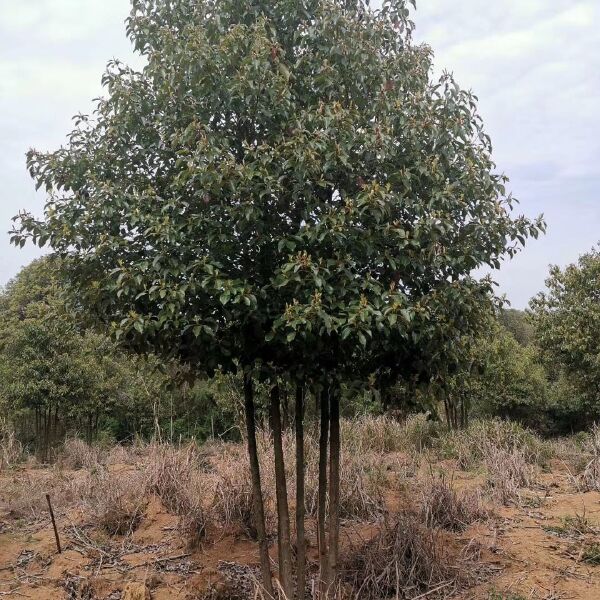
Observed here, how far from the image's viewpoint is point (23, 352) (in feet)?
51.6

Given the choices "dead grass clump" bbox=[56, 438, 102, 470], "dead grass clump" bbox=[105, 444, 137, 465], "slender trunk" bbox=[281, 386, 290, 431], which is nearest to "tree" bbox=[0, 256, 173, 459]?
"dead grass clump" bbox=[56, 438, 102, 470]

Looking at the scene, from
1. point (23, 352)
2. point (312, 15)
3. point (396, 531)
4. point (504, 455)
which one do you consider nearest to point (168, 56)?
point (312, 15)

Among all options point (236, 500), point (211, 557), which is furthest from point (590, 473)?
point (211, 557)

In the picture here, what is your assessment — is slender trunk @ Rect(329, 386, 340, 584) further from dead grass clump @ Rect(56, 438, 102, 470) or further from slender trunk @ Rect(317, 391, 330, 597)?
dead grass clump @ Rect(56, 438, 102, 470)

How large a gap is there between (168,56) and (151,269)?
1568 millimetres

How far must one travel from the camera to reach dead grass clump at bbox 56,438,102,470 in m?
11.0

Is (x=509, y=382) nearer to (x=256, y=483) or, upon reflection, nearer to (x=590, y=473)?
(x=590, y=473)

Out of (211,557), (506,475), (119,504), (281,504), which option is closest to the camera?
(281,504)

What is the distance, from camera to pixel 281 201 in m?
4.24

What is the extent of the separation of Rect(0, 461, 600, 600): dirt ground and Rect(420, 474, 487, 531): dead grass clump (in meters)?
0.16

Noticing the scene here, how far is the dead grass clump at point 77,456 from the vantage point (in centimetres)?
1104

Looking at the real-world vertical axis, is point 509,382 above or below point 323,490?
below

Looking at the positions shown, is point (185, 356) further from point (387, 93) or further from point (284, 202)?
point (387, 93)

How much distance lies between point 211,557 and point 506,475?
436 cm
